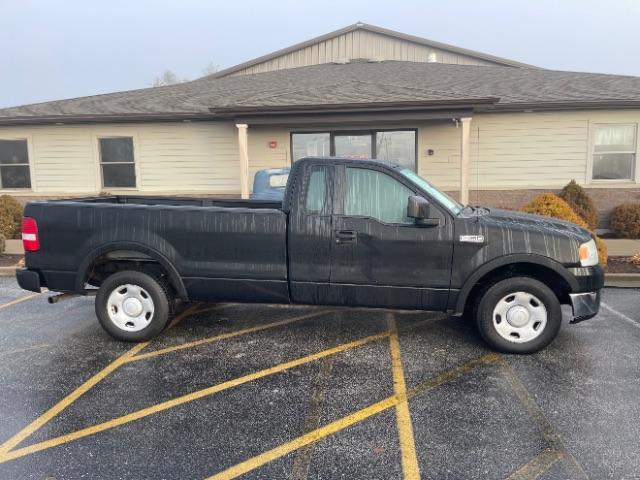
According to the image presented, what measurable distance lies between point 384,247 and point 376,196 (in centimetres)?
52

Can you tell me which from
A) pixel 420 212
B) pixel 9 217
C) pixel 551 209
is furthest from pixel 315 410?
pixel 9 217

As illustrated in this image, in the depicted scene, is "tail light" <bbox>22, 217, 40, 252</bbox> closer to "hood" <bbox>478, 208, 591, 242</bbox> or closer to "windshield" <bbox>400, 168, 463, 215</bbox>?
"windshield" <bbox>400, 168, 463, 215</bbox>

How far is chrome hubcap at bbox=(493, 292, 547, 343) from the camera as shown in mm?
4734

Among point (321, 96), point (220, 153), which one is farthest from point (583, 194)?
point (220, 153)

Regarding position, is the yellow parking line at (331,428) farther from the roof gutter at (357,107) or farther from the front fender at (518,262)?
the roof gutter at (357,107)

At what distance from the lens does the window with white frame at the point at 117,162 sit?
13573 millimetres

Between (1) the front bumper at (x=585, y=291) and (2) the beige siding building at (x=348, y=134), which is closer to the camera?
(1) the front bumper at (x=585, y=291)

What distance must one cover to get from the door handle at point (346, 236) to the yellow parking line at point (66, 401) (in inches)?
94.5

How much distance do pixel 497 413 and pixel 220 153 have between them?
11.0m

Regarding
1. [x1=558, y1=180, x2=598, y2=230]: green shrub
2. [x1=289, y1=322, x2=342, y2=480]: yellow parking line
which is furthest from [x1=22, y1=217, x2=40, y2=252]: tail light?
[x1=558, y1=180, x2=598, y2=230]: green shrub

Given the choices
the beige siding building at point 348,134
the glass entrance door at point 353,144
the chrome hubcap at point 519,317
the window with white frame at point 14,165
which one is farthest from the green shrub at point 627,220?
the window with white frame at point 14,165

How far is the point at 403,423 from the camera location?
11.7ft

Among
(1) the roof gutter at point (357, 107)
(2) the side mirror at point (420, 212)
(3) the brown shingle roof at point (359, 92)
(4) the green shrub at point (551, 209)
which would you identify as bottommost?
(4) the green shrub at point (551, 209)

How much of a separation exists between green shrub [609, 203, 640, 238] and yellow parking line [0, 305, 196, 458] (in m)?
10.8
